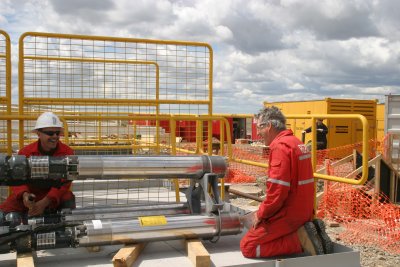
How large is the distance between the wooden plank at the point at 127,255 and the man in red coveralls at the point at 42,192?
910mm

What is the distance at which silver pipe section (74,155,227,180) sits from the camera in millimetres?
4098

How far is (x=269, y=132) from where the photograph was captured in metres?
4.08

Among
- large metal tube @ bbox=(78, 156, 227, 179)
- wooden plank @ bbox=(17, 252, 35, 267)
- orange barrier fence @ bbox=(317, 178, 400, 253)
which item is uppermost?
large metal tube @ bbox=(78, 156, 227, 179)

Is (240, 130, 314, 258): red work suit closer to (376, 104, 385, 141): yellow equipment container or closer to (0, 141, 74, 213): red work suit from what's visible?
(0, 141, 74, 213): red work suit

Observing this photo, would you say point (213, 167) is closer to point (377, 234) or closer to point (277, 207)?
point (277, 207)

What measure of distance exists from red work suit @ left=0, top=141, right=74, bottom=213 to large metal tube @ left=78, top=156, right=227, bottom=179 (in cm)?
34

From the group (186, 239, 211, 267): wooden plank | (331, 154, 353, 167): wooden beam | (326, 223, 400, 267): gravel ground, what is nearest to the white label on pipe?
(186, 239, 211, 267): wooden plank

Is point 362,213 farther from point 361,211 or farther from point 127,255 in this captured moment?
point 127,255

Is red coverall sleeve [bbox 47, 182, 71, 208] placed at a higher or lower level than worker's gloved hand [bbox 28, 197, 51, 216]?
higher

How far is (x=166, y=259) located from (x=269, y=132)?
4.69ft

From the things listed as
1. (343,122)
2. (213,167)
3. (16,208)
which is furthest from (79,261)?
(343,122)

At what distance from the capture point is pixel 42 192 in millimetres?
4312

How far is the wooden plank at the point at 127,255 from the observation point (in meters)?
3.45

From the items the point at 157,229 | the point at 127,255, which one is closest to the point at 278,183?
the point at 157,229
